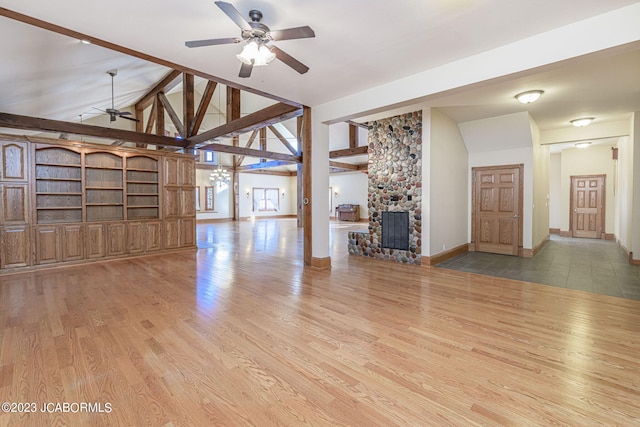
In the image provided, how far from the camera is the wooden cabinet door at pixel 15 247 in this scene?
195 inches

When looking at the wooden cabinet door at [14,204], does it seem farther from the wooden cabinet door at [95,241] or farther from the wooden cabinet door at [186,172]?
the wooden cabinet door at [186,172]

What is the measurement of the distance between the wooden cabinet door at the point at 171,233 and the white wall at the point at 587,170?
11378 mm

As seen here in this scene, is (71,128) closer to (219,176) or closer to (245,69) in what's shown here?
(245,69)

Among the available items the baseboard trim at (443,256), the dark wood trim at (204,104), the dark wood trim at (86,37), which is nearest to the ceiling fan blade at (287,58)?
the dark wood trim at (86,37)

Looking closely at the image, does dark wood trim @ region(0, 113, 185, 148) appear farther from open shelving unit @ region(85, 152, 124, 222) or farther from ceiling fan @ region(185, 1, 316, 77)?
ceiling fan @ region(185, 1, 316, 77)

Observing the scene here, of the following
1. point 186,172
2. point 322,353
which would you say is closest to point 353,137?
point 186,172

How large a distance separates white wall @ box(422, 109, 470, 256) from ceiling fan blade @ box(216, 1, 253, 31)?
154 inches

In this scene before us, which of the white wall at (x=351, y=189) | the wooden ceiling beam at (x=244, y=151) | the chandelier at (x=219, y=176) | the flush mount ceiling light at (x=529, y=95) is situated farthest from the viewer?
the white wall at (x=351, y=189)

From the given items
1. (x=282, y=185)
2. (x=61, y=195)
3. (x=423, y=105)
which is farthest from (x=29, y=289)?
(x=282, y=185)

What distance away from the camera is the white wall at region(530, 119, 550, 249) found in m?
6.33

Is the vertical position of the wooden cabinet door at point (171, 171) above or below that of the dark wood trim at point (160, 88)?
below

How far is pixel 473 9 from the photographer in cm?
245

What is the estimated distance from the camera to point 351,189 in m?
17.4

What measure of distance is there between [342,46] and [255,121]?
325 centimetres
